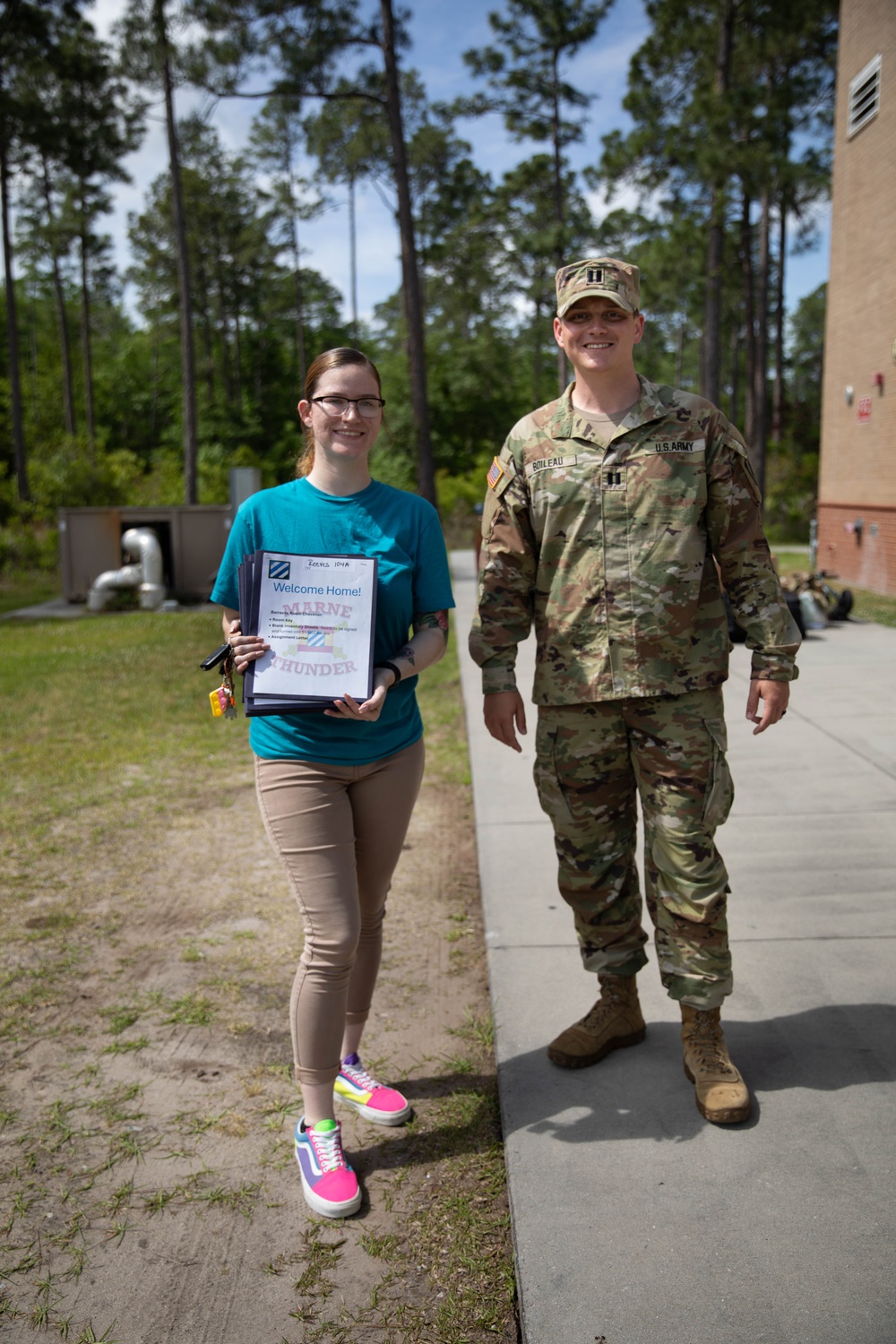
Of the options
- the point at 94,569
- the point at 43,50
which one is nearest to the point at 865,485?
the point at 94,569

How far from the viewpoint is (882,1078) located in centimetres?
274

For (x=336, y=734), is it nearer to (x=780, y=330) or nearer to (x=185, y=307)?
(x=185, y=307)

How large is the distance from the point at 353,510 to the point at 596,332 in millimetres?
758

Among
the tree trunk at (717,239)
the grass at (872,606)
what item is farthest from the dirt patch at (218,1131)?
the tree trunk at (717,239)

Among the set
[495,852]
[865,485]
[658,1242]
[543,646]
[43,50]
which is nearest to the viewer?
[658,1242]

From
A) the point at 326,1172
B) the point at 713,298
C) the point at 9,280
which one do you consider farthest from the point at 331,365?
the point at 9,280

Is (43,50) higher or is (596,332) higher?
(43,50)

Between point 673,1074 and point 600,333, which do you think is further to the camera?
point 673,1074

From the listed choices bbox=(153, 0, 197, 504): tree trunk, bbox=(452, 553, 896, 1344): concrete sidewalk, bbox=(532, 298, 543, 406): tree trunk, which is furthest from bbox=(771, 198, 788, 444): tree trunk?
bbox=(452, 553, 896, 1344): concrete sidewalk

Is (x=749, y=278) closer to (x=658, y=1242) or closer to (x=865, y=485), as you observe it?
A: (x=865, y=485)

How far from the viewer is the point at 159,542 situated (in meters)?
16.1

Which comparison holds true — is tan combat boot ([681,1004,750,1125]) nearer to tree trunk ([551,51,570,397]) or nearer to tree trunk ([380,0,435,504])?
tree trunk ([380,0,435,504])

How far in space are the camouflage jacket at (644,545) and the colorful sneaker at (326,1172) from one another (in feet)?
3.92

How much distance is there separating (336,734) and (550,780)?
69 cm
